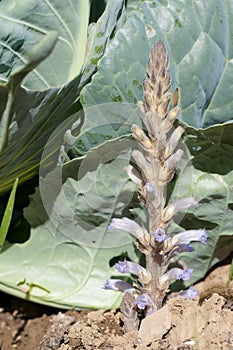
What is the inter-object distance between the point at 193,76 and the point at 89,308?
104 centimetres

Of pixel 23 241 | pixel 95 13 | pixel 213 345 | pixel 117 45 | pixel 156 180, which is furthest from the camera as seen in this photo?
pixel 23 241

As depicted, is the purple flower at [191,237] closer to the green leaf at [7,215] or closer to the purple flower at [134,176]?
the purple flower at [134,176]

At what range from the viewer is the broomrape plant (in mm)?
1886

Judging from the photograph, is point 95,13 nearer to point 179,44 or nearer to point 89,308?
point 179,44

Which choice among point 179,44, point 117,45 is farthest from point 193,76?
point 117,45

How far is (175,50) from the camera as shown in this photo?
2.14 metres

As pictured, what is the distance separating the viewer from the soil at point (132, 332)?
185 cm

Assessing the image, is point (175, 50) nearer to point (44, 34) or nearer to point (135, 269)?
point (44, 34)

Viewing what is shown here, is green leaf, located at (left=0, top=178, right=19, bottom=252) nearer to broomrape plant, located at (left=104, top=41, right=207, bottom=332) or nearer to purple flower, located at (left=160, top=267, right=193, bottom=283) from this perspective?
broomrape plant, located at (left=104, top=41, right=207, bottom=332)

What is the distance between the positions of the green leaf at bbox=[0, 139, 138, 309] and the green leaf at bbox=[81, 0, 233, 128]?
0.36 meters

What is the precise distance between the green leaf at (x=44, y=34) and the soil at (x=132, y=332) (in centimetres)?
90

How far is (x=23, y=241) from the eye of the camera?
2.67 m

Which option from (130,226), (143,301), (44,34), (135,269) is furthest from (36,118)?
(143,301)

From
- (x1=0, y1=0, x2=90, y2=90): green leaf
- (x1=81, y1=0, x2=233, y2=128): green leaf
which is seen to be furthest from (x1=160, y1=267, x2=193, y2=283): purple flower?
(x1=0, y1=0, x2=90, y2=90): green leaf
